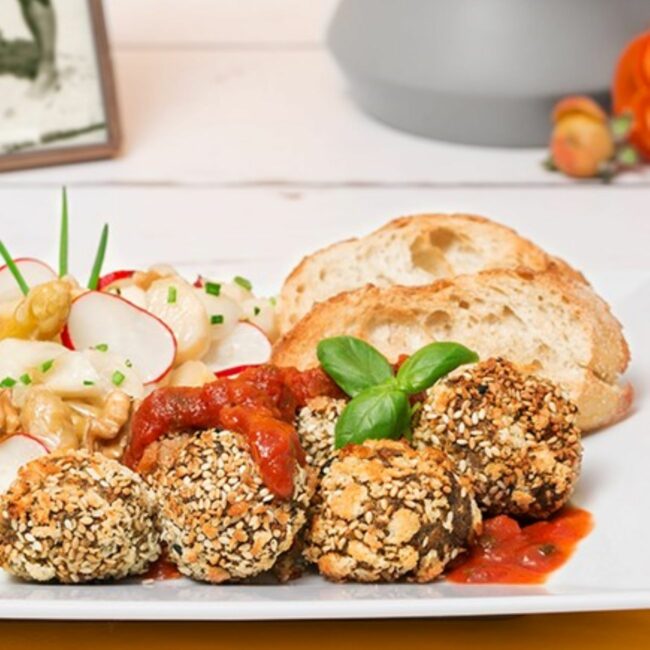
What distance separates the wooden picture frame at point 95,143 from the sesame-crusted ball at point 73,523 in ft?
9.98

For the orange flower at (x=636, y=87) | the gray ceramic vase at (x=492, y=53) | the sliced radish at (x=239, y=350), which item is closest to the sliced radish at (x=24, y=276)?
the sliced radish at (x=239, y=350)

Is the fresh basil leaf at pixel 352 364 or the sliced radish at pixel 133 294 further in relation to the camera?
the sliced radish at pixel 133 294

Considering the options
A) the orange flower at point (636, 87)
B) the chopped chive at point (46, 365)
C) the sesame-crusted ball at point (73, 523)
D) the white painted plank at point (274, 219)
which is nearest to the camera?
the sesame-crusted ball at point (73, 523)

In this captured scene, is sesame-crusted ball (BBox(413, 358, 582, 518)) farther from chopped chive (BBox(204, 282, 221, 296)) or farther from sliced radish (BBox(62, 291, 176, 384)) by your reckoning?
chopped chive (BBox(204, 282, 221, 296))

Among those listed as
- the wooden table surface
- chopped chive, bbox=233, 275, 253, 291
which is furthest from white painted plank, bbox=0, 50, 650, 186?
chopped chive, bbox=233, 275, 253, 291

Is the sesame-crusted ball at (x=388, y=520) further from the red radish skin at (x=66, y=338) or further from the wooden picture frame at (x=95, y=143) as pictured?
the wooden picture frame at (x=95, y=143)

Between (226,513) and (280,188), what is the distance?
3150mm

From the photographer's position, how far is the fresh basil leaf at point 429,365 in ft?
9.79

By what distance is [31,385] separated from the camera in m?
3.13

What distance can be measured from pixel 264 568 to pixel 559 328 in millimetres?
993

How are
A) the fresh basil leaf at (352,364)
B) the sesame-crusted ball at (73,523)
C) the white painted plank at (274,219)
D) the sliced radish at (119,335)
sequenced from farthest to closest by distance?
the white painted plank at (274,219), the sliced radish at (119,335), the fresh basil leaf at (352,364), the sesame-crusted ball at (73,523)

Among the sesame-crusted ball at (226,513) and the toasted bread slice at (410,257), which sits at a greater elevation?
the toasted bread slice at (410,257)

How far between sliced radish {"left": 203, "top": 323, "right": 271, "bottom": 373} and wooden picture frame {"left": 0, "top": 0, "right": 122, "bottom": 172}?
7.69 ft

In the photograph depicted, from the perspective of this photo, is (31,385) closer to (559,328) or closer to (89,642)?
(89,642)
